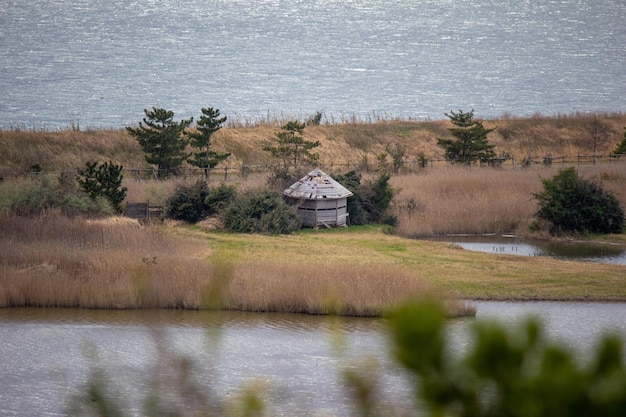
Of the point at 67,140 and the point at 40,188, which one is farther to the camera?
the point at 67,140

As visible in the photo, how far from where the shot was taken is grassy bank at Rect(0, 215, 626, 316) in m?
21.6

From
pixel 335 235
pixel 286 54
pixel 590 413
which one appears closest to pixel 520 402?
pixel 590 413

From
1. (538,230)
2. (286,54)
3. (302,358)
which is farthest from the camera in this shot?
(286,54)

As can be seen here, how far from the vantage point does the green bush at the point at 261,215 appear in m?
30.3

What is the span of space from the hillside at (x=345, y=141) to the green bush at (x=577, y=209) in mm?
15989

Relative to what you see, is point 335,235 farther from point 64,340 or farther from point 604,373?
point 604,373

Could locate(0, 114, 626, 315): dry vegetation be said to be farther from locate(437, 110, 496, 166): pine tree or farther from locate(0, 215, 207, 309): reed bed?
locate(437, 110, 496, 166): pine tree

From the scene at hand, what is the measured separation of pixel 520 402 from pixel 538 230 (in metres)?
31.8

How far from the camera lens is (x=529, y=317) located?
2.53 metres

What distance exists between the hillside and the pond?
1598cm

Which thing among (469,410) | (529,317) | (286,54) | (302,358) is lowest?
(302,358)

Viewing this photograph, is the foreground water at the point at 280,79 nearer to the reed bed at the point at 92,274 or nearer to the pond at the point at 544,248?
the pond at the point at 544,248

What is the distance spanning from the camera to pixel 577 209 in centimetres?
3316

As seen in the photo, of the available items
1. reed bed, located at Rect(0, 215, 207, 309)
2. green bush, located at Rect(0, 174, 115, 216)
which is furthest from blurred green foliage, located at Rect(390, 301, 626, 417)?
A: green bush, located at Rect(0, 174, 115, 216)
